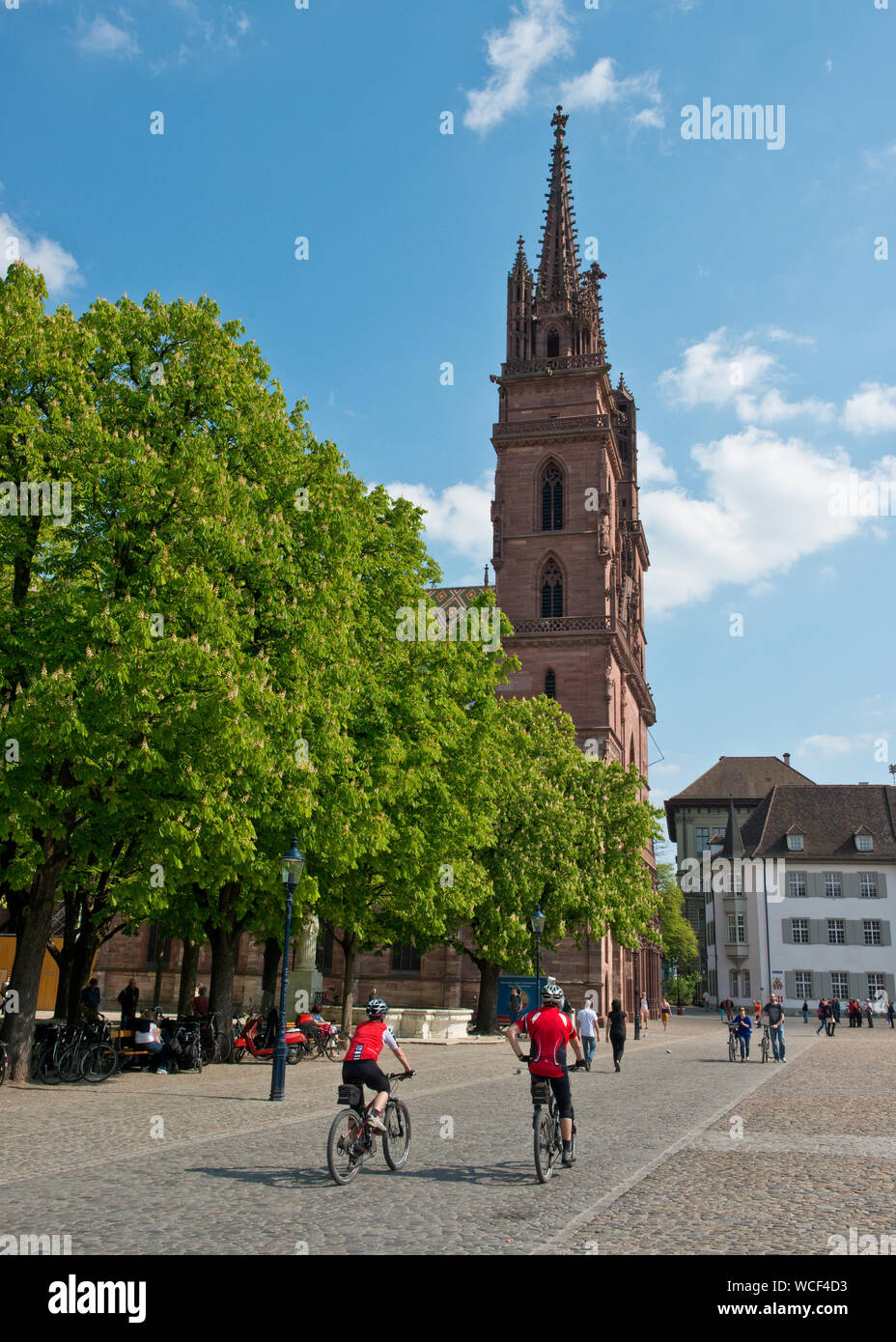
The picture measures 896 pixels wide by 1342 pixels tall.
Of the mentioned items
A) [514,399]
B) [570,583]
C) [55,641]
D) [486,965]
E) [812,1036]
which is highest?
[514,399]

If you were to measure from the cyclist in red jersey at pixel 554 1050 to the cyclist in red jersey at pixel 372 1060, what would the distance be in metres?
1.22

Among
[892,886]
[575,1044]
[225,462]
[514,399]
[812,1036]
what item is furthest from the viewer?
[892,886]

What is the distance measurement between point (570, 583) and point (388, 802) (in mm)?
39274

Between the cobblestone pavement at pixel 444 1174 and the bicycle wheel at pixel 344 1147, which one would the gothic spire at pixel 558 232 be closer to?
the cobblestone pavement at pixel 444 1174

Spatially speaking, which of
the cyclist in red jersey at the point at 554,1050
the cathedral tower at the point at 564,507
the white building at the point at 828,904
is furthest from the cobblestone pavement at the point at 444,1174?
the white building at the point at 828,904

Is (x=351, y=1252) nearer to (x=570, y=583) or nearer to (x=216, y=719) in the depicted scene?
(x=216, y=719)

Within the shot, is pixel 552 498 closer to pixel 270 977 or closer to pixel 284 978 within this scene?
pixel 270 977

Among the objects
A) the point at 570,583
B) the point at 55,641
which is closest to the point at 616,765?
the point at 570,583

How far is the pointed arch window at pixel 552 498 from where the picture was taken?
63844mm

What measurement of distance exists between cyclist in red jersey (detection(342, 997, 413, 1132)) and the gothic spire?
67.7 metres

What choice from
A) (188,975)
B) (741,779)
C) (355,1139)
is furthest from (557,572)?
(741,779)

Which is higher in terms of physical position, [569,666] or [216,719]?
[569,666]

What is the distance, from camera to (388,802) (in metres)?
24.1

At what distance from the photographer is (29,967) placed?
1892cm
